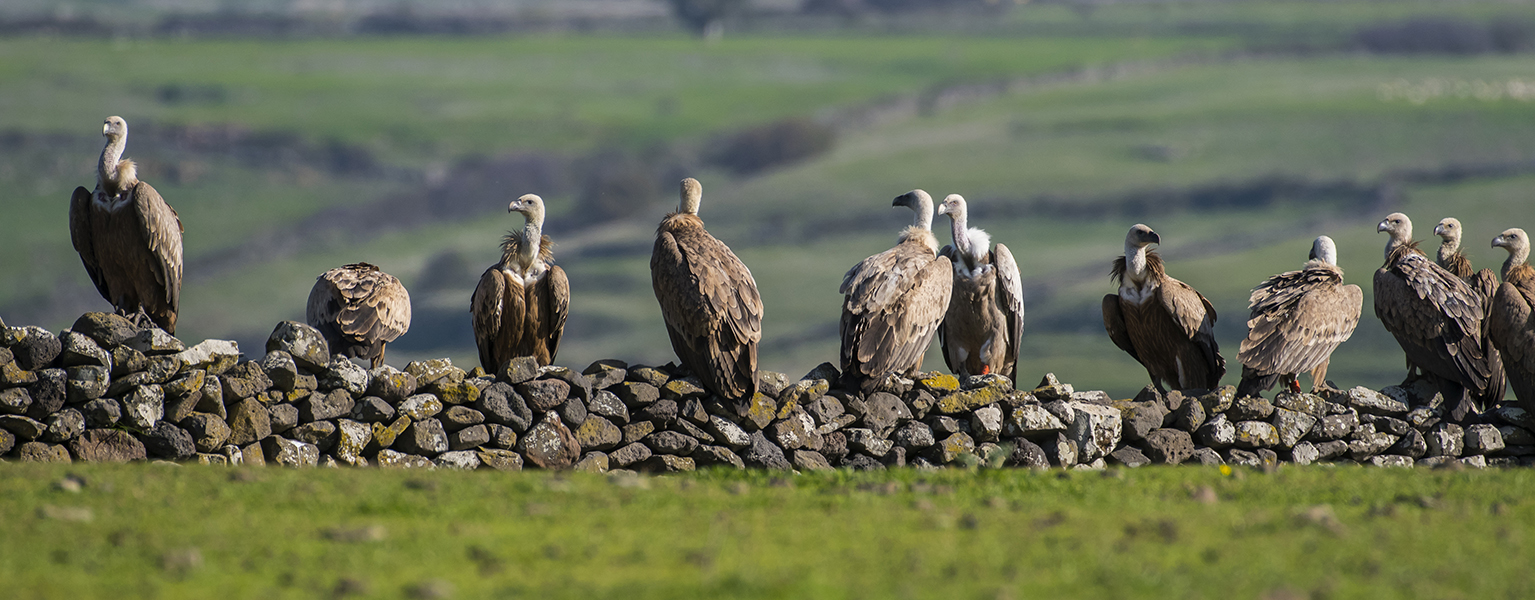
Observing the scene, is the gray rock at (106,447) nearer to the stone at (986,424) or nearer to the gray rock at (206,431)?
the gray rock at (206,431)

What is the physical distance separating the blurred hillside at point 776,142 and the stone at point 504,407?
40.5 m

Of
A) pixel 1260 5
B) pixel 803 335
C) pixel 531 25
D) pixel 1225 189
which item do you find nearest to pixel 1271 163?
pixel 1225 189

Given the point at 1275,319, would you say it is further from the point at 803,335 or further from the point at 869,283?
the point at 803,335

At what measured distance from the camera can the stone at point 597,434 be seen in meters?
11.4

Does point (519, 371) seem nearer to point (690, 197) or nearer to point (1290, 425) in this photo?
point (690, 197)

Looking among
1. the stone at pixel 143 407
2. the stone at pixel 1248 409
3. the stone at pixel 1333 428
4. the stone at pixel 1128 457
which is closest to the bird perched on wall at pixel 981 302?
the stone at pixel 1128 457

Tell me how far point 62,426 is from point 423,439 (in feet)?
7.82

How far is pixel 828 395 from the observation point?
12.1 metres

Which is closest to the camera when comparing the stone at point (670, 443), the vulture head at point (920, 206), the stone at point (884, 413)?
the stone at point (670, 443)

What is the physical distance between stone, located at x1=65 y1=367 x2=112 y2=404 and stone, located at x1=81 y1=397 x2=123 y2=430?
0.06 metres

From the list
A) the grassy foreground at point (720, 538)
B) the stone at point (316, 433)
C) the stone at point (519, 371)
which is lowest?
the grassy foreground at point (720, 538)

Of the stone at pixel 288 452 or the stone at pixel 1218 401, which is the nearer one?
the stone at pixel 288 452

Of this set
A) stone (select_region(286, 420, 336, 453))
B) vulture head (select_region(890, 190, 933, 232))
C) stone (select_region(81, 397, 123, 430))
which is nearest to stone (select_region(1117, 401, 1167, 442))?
vulture head (select_region(890, 190, 933, 232))

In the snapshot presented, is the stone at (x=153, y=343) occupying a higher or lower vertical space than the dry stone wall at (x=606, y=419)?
higher
